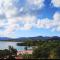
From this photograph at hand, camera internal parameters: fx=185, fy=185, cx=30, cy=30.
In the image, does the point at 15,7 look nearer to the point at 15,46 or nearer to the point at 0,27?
the point at 0,27

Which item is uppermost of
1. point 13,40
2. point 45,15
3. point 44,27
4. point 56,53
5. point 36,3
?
point 36,3

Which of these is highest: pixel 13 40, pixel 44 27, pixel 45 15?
pixel 45 15

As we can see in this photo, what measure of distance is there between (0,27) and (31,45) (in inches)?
20.6

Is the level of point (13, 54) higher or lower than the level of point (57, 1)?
lower

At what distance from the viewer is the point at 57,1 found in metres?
2.65

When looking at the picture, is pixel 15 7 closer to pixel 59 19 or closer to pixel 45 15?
pixel 45 15

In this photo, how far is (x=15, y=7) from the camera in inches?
107

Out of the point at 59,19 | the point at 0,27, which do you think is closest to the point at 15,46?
the point at 0,27

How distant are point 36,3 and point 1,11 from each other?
526 mm

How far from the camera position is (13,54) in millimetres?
2705

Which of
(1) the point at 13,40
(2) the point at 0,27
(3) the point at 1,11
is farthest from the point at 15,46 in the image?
(3) the point at 1,11

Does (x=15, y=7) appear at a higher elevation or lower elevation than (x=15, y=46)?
higher

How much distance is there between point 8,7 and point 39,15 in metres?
0.47

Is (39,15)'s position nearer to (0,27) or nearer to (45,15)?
(45,15)
